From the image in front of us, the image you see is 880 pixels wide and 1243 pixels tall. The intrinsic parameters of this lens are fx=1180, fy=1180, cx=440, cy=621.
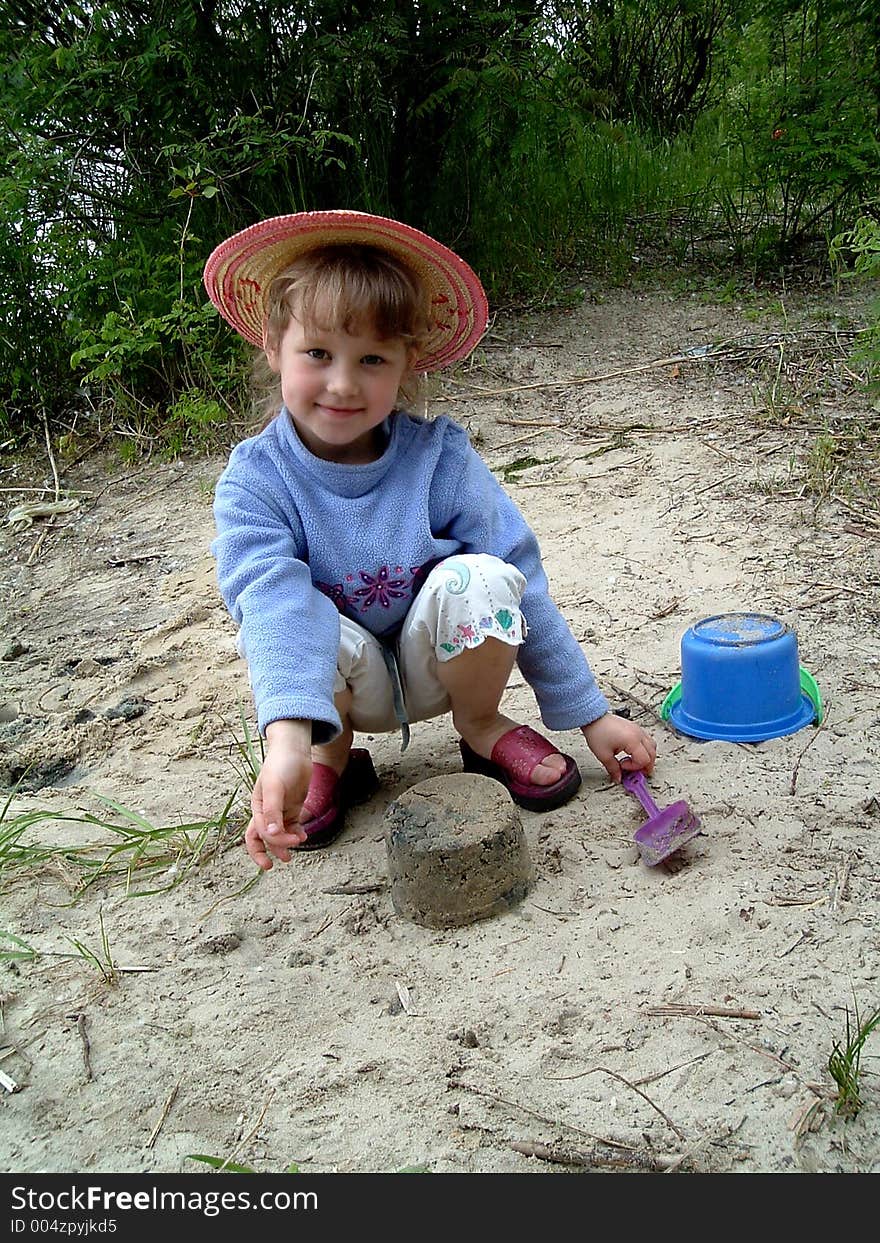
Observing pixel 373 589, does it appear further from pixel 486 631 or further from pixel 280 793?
pixel 280 793

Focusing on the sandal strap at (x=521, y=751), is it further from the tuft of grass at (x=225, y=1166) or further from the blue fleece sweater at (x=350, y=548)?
the tuft of grass at (x=225, y=1166)

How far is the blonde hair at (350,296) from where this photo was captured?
209cm

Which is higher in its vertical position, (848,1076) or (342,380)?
(342,380)

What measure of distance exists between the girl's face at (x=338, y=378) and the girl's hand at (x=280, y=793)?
597mm

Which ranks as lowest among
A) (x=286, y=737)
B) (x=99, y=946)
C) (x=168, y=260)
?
(x=99, y=946)

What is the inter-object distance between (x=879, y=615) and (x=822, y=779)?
2.53ft

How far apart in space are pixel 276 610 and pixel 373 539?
0.30 meters

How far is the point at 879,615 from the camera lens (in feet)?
9.43

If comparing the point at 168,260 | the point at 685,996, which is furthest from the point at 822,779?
the point at 168,260

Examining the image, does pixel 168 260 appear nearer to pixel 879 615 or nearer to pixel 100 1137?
pixel 879 615

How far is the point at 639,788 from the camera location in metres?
2.23

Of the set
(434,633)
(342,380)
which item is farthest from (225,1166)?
(342,380)

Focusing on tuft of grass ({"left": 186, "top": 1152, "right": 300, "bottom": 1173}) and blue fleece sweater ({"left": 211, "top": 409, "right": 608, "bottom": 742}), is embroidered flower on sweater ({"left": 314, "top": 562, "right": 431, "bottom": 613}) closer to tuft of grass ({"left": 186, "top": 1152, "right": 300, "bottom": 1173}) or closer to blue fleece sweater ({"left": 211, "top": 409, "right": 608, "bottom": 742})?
blue fleece sweater ({"left": 211, "top": 409, "right": 608, "bottom": 742})

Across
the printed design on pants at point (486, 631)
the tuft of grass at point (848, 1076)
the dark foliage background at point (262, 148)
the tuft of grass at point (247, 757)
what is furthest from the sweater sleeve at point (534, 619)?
Result: the dark foliage background at point (262, 148)
